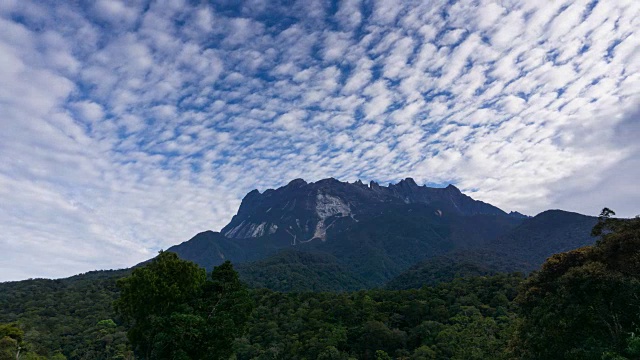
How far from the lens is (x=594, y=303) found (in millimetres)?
18469

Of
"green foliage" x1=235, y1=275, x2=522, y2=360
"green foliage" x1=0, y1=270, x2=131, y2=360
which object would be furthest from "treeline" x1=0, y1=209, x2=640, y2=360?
"green foliage" x1=0, y1=270, x2=131, y2=360

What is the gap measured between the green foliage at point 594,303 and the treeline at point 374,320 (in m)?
0.05

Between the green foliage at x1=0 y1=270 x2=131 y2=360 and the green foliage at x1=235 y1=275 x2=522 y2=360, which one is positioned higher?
the green foliage at x1=0 y1=270 x2=131 y2=360

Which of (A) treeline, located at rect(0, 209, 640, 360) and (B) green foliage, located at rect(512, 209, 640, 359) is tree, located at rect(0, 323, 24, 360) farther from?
(B) green foliage, located at rect(512, 209, 640, 359)

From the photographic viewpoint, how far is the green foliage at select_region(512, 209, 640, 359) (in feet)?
57.3

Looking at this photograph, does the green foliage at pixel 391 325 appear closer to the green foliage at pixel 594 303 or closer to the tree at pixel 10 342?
the green foliage at pixel 594 303

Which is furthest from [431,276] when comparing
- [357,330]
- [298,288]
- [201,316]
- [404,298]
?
[201,316]

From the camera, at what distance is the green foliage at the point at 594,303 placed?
57.3 ft

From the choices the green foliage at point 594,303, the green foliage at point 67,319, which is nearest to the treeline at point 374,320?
the green foliage at point 594,303

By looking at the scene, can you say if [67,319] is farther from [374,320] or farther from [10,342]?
[374,320]

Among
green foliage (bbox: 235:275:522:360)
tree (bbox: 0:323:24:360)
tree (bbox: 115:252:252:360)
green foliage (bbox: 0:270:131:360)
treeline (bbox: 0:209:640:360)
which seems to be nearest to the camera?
treeline (bbox: 0:209:640:360)

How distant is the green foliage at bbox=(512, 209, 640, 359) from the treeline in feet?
0.16

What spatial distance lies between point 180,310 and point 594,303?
22.7 meters

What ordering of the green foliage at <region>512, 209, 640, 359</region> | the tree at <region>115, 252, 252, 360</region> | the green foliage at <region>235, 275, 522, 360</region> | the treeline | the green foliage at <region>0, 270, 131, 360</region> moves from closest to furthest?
the green foliage at <region>512, 209, 640, 359</region> < the treeline < the tree at <region>115, 252, 252, 360</region> < the green foliage at <region>235, 275, 522, 360</region> < the green foliage at <region>0, 270, 131, 360</region>
